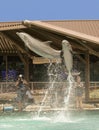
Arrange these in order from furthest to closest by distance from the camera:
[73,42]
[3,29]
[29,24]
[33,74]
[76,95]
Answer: [33,74] → [76,95] → [3,29] → [73,42] → [29,24]

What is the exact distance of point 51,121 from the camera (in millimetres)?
13578

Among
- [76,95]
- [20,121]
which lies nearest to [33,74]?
[76,95]

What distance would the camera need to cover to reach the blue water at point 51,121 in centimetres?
1189

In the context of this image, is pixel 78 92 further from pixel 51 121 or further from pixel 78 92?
pixel 51 121

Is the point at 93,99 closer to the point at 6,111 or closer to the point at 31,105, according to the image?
the point at 31,105

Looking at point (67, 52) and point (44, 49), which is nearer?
point (67, 52)

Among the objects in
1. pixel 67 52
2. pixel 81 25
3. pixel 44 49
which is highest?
pixel 81 25

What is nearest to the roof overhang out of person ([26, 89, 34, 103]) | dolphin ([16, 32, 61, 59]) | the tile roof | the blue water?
dolphin ([16, 32, 61, 59])

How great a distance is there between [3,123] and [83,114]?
3313mm

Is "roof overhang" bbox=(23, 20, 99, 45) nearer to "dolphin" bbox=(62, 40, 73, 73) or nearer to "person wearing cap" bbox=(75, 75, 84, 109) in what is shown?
"dolphin" bbox=(62, 40, 73, 73)

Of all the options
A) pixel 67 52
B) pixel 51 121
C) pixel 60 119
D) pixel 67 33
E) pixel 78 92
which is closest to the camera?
pixel 67 52

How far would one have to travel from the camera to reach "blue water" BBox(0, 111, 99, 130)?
39.0 feet

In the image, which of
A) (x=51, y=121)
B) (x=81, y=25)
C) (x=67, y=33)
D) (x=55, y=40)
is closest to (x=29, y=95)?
(x=51, y=121)

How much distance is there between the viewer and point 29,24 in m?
12.8
